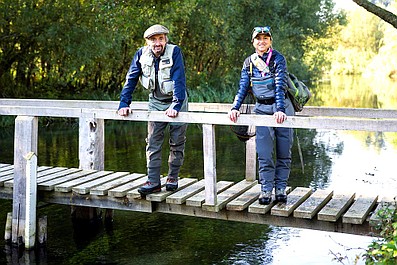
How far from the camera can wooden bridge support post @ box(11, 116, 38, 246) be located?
25.6ft

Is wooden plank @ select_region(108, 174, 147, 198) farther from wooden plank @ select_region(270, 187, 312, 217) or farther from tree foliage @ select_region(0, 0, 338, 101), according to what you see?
tree foliage @ select_region(0, 0, 338, 101)

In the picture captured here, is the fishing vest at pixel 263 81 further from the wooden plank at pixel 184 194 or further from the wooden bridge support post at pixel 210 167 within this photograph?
the wooden plank at pixel 184 194

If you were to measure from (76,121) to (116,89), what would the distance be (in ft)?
18.5

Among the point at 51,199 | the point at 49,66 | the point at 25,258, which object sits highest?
the point at 49,66

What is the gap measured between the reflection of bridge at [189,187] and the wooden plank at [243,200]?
11 millimetres

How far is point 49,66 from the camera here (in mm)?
23469

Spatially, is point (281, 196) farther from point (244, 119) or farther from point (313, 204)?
point (244, 119)

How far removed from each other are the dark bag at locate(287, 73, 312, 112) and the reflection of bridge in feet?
1.59

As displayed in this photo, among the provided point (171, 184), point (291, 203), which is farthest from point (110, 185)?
point (291, 203)

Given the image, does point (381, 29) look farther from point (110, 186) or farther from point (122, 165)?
point (110, 186)

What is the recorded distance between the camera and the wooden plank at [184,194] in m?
7.08

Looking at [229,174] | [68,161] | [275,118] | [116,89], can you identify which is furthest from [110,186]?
[116,89]

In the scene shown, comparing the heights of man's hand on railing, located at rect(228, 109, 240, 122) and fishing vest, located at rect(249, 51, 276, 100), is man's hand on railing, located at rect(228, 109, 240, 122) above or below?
below

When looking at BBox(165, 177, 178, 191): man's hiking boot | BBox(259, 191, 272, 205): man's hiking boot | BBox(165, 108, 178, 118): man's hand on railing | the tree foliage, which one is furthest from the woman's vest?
the tree foliage
